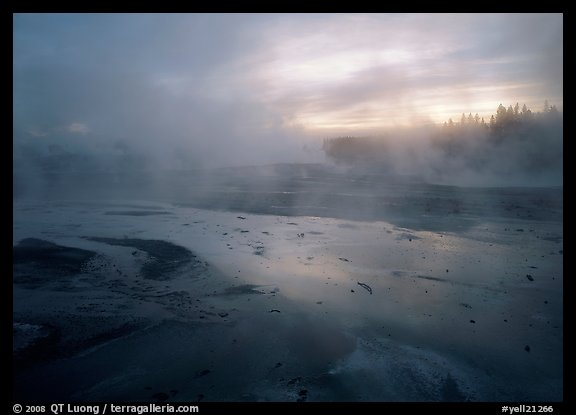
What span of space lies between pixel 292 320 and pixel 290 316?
17 cm

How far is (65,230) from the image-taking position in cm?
A: 1463

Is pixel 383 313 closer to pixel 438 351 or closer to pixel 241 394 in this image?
pixel 438 351

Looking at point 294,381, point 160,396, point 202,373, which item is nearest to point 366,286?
point 294,381

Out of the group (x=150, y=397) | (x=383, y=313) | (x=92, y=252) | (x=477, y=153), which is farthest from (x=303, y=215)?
(x=477, y=153)

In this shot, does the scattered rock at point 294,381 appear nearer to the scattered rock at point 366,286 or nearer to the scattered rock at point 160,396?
the scattered rock at point 160,396

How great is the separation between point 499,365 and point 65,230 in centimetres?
1607

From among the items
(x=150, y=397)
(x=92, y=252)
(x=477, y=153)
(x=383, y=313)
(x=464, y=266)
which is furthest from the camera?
(x=477, y=153)

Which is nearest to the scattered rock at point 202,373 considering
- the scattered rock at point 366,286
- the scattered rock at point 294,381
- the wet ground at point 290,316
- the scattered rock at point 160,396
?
the wet ground at point 290,316

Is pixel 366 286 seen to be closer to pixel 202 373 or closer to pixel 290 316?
pixel 290 316

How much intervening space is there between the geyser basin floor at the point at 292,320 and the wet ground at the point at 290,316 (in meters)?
0.03

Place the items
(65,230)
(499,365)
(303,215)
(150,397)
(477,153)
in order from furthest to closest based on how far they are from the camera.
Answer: (477,153)
(303,215)
(65,230)
(499,365)
(150,397)

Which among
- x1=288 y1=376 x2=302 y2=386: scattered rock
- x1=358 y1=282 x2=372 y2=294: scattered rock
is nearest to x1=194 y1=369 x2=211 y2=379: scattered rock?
x1=288 y1=376 x2=302 y2=386: scattered rock

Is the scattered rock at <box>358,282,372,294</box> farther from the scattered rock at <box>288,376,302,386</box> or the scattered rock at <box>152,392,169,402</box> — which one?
the scattered rock at <box>152,392,169,402</box>

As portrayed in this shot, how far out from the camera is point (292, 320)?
6883mm
